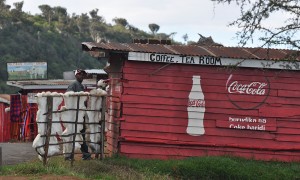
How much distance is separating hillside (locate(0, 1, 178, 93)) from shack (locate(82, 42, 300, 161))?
34.2 meters

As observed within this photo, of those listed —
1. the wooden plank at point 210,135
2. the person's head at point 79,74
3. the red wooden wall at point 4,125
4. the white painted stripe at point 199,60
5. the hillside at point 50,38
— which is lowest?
the red wooden wall at point 4,125

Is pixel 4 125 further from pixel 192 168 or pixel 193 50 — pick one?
pixel 192 168

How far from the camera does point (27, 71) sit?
3353cm

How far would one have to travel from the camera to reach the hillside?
5200 cm

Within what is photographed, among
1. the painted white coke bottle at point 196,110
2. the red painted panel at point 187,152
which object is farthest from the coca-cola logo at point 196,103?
the red painted panel at point 187,152

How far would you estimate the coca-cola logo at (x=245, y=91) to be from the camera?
13.8 m

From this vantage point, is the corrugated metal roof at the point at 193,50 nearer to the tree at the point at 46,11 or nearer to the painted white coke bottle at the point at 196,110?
the painted white coke bottle at the point at 196,110

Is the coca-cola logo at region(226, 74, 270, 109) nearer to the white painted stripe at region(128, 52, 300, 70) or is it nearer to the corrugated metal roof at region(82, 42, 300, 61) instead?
the white painted stripe at region(128, 52, 300, 70)

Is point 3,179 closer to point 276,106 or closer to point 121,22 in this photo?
point 276,106

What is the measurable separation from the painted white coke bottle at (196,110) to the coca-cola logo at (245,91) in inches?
28.9

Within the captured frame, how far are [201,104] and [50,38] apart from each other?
158ft

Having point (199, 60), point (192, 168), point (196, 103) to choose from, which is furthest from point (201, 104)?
point (192, 168)

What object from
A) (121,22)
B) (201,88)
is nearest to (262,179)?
(201,88)

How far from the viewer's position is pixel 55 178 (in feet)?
29.5
